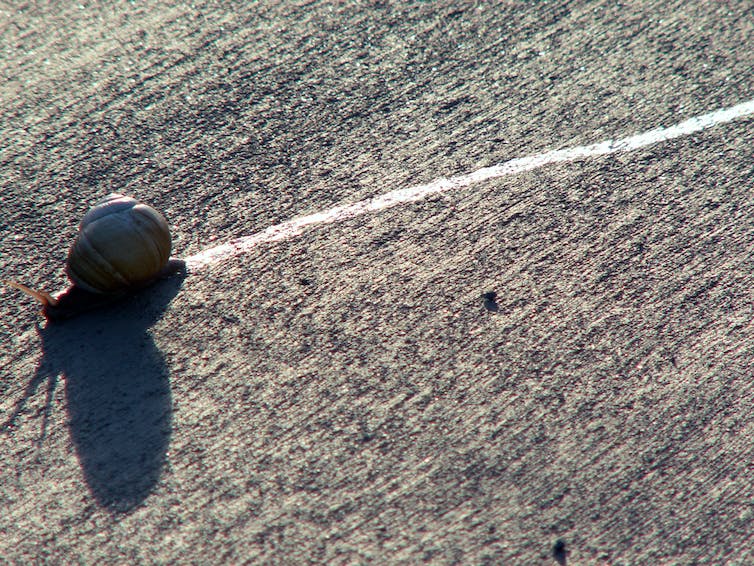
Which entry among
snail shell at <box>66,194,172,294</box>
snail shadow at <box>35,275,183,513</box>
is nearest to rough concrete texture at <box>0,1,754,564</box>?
snail shadow at <box>35,275,183,513</box>

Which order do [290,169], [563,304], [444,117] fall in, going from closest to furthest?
[563,304]
[290,169]
[444,117]

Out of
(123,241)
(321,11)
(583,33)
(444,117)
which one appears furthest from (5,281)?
(583,33)

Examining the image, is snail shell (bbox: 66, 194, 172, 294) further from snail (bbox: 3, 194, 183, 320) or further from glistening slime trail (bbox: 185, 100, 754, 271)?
glistening slime trail (bbox: 185, 100, 754, 271)

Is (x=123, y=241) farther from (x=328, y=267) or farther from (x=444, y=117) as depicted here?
(x=444, y=117)

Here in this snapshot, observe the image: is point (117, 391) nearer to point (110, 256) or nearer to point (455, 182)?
point (110, 256)

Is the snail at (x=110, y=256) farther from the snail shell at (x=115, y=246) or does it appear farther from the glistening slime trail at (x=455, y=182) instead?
the glistening slime trail at (x=455, y=182)

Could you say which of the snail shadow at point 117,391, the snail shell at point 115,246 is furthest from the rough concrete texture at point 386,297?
the snail shell at point 115,246
